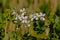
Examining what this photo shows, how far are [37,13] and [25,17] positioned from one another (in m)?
0.21

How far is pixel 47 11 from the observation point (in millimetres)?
A: 3932

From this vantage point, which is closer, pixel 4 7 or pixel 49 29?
pixel 49 29

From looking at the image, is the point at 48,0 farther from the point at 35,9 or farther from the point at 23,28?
the point at 23,28

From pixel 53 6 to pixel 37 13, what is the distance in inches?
14.4

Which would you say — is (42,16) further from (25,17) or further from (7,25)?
(7,25)

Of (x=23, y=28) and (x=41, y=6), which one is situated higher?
(x=41, y=6)

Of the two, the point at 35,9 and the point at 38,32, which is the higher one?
the point at 35,9

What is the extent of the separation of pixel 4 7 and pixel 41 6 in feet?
1.80

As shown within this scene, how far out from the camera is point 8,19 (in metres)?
3.66

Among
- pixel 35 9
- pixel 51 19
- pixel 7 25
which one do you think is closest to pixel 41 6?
pixel 35 9

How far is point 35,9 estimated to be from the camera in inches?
153

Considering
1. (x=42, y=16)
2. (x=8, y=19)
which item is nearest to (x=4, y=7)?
(x=8, y=19)

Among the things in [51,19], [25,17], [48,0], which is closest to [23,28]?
[25,17]

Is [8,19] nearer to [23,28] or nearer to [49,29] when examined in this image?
[23,28]
